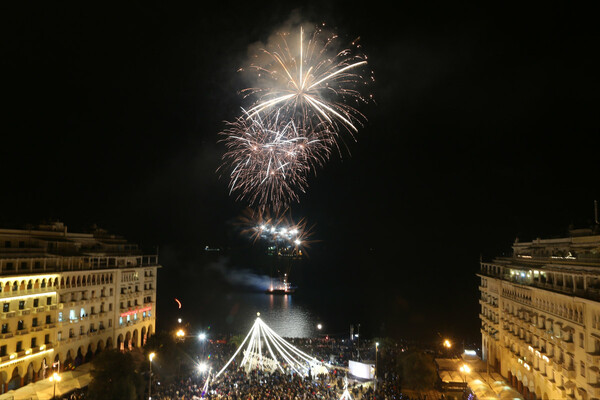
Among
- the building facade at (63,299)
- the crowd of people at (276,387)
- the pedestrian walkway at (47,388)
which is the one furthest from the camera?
the building facade at (63,299)

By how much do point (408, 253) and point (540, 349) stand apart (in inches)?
6639

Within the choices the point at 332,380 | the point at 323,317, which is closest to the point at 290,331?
the point at 323,317

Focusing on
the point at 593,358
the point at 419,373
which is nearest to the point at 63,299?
the point at 419,373

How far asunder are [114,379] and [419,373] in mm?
16005

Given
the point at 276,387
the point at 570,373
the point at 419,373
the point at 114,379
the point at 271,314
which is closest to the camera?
the point at 570,373

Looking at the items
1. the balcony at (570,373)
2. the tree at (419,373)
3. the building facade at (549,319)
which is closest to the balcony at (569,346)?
the building facade at (549,319)

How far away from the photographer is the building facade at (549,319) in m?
17.2

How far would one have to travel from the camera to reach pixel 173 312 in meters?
71.6

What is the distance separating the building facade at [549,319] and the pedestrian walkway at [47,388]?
23.6 metres

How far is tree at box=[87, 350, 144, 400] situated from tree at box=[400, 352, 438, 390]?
1441 centimetres

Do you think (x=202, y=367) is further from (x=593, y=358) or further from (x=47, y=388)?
(x=593, y=358)

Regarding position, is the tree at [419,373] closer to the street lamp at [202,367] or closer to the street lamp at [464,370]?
the street lamp at [464,370]

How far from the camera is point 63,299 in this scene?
28.0 meters

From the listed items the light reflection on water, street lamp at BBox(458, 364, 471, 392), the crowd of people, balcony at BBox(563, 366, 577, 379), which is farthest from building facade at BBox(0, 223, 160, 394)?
balcony at BBox(563, 366, 577, 379)
